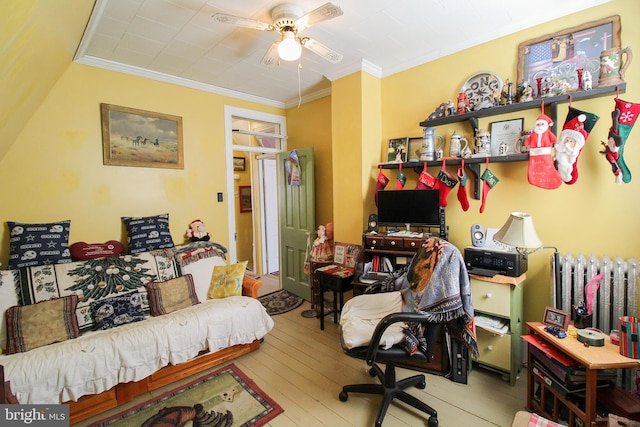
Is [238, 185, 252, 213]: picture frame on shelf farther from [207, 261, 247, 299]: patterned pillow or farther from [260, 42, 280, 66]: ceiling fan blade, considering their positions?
[260, 42, 280, 66]: ceiling fan blade

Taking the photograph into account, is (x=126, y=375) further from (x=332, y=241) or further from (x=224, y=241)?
(x=332, y=241)

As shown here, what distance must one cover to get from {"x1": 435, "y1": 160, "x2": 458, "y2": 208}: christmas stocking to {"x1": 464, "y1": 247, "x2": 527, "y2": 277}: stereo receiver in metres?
0.55

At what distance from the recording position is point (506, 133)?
230 centimetres

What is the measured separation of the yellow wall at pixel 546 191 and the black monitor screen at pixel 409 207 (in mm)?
283

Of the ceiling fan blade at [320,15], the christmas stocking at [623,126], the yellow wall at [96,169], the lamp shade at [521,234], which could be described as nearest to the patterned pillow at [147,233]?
the yellow wall at [96,169]

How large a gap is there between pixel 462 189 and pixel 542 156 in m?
0.59

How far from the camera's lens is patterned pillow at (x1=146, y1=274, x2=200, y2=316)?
241 cm

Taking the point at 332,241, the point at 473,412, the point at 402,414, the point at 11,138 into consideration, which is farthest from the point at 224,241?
the point at 473,412

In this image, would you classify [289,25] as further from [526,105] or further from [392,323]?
[392,323]

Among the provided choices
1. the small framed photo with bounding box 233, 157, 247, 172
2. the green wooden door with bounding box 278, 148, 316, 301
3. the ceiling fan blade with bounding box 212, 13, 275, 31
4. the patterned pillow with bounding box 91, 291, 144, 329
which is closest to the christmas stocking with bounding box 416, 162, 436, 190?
the green wooden door with bounding box 278, 148, 316, 301

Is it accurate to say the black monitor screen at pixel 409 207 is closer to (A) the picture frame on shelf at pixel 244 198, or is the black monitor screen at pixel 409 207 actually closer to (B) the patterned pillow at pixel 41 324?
(B) the patterned pillow at pixel 41 324

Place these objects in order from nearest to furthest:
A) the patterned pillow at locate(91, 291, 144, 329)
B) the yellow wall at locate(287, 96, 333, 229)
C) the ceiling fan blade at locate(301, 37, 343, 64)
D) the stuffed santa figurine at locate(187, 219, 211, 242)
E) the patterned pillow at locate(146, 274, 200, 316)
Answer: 1. the ceiling fan blade at locate(301, 37, 343, 64)
2. the patterned pillow at locate(91, 291, 144, 329)
3. the patterned pillow at locate(146, 274, 200, 316)
4. the stuffed santa figurine at locate(187, 219, 211, 242)
5. the yellow wall at locate(287, 96, 333, 229)

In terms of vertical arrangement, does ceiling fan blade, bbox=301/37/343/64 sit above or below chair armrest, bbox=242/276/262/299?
above

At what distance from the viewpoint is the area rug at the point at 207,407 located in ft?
Answer: 5.82
